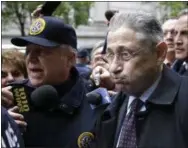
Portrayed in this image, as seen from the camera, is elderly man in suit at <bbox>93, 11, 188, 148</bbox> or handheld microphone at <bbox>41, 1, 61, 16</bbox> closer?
elderly man in suit at <bbox>93, 11, 188, 148</bbox>

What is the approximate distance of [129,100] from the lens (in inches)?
91.7

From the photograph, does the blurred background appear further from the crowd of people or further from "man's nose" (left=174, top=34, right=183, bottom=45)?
the crowd of people

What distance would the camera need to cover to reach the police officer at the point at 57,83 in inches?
104

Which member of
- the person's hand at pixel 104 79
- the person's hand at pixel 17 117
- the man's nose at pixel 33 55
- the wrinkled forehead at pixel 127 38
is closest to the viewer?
the wrinkled forehead at pixel 127 38

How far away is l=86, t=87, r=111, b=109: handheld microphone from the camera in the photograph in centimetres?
264

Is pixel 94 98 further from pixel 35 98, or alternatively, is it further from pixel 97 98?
pixel 35 98

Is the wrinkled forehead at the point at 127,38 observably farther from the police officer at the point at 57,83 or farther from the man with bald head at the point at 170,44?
the man with bald head at the point at 170,44

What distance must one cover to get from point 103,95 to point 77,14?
18688 millimetres

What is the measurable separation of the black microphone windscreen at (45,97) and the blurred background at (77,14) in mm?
13774

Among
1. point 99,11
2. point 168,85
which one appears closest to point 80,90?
point 168,85

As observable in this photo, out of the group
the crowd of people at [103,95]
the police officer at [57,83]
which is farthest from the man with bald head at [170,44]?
the police officer at [57,83]

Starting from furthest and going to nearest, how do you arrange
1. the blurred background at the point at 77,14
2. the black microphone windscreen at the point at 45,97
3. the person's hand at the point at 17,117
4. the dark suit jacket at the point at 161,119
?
the blurred background at the point at 77,14 → the black microphone windscreen at the point at 45,97 → the person's hand at the point at 17,117 → the dark suit jacket at the point at 161,119

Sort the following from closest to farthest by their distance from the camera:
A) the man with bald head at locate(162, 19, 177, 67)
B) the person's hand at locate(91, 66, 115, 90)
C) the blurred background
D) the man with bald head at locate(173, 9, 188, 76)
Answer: the person's hand at locate(91, 66, 115, 90) → the man with bald head at locate(173, 9, 188, 76) → the man with bald head at locate(162, 19, 177, 67) → the blurred background

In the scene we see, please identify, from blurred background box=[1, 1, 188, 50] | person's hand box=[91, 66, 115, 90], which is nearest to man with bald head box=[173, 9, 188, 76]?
person's hand box=[91, 66, 115, 90]
